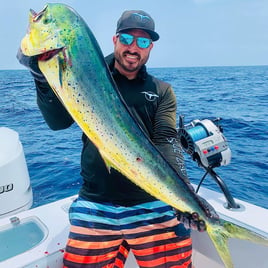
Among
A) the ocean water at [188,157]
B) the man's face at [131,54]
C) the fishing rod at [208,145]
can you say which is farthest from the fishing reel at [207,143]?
the ocean water at [188,157]

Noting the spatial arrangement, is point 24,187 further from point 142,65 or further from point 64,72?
point 64,72

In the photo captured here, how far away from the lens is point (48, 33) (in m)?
1.46

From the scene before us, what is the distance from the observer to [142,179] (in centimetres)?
168

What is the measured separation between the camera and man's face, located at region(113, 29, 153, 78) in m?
2.12

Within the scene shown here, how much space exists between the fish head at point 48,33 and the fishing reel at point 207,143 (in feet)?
5.16

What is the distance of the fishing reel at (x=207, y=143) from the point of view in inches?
105

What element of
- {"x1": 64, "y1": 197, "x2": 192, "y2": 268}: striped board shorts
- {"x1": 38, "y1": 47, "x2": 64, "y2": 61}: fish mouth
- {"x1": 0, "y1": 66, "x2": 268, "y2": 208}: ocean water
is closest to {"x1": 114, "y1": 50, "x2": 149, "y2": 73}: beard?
{"x1": 38, "y1": 47, "x2": 64, "y2": 61}: fish mouth

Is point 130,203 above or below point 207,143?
below

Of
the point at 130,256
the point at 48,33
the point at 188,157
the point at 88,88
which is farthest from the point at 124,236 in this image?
the point at 188,157

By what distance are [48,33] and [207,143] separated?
1666 mm

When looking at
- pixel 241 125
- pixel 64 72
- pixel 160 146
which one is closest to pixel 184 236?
pixel 160 146

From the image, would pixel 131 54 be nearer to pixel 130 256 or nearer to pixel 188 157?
pixel 130 256

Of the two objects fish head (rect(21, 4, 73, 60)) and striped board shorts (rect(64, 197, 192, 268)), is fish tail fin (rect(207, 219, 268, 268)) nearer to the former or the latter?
striped board shorts (rect(64, 197, 192, 268))

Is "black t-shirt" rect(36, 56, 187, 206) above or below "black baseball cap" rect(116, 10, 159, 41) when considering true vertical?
below
